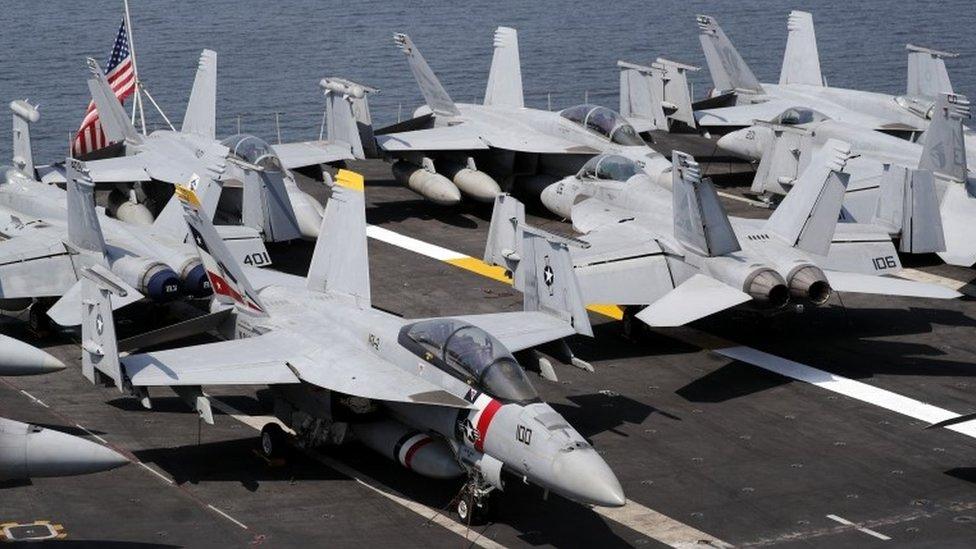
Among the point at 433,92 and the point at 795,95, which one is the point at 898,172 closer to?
the point at 795,95

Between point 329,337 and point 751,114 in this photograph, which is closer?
point 329,337

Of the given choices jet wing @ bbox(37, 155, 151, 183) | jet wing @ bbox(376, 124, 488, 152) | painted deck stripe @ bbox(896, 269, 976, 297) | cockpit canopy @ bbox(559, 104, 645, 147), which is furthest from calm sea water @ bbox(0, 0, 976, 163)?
painted deck stripe @ bbox(896, 269, 976, 297)

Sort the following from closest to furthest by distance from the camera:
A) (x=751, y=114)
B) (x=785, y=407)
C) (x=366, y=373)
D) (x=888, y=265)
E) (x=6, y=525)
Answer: (x=6, y=525), (x=366, y=373), (x=785, y=407), (x=888, y=265), (x=751, y=114)

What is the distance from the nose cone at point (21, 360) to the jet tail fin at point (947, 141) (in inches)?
892

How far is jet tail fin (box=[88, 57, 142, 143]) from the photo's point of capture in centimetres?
4238

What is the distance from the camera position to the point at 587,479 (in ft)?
70.7

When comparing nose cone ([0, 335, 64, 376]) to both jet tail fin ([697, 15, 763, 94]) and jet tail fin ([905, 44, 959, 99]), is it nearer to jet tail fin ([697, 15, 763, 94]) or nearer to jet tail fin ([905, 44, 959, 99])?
jet tail fin ([697, 15, 763, 94])

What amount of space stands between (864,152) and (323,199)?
15.3 m

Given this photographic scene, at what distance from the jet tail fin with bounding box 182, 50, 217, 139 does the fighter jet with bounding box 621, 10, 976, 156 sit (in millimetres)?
12329

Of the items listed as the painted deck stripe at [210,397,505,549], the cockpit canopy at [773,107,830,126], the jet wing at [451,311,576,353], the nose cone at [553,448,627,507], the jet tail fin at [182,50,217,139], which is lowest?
the painted deck stripe at [210,397,505,549]

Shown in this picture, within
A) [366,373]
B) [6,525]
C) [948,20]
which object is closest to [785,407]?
[366,373]

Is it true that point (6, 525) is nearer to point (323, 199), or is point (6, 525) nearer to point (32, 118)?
point (32, 118)

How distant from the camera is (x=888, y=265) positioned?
33.4 m

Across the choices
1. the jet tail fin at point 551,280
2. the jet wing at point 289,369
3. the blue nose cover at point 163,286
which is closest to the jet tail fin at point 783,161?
the jet tail fin at point 551,280
